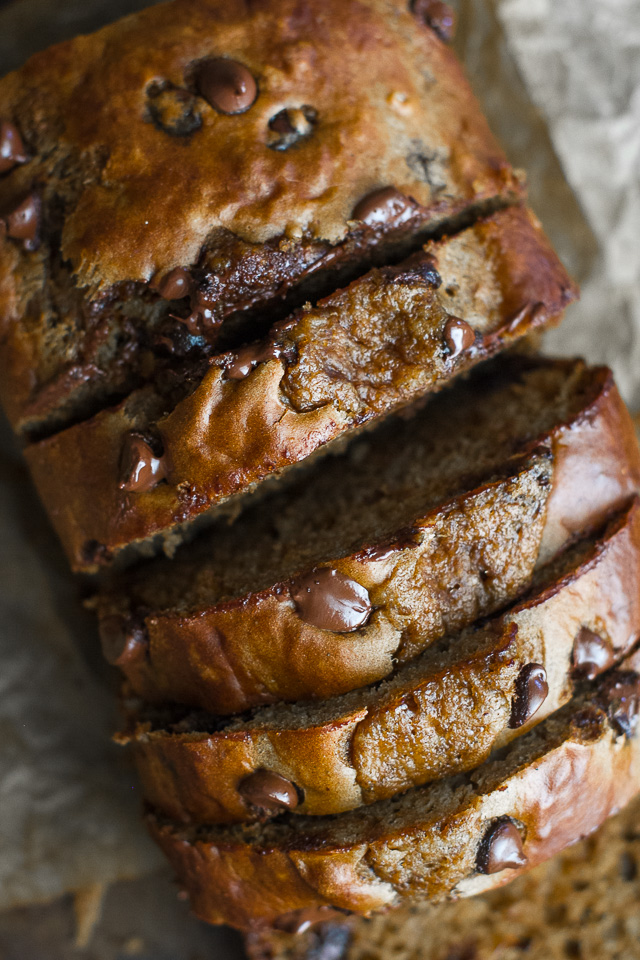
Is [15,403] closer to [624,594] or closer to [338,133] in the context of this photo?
[338,133]

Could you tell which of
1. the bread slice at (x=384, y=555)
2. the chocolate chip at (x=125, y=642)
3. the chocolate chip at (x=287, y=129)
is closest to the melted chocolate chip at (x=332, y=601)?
the bread slice at (x=384, y=555)

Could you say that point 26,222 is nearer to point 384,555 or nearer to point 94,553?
point 94,553

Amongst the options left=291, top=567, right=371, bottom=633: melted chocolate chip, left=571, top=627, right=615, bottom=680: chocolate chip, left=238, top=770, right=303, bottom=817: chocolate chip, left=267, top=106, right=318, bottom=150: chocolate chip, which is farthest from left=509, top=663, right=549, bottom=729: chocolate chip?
left=267, top=106, right=318, bottom=150: chocolate chip

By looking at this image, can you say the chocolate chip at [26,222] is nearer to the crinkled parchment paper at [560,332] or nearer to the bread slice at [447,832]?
the crinkled parchment paper at [560,332]

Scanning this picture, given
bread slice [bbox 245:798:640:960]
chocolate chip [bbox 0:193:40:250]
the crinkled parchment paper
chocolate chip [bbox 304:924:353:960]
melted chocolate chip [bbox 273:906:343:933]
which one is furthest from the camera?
the crinkled parchment paper

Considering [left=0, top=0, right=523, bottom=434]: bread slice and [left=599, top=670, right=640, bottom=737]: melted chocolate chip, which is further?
[left=599, top=670, right=640, bottom=737]: melted chocolate chip

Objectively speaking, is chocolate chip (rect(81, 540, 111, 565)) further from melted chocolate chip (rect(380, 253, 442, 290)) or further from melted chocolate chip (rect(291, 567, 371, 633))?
melted chocolate chip (rect(380, 253, 442, 290))

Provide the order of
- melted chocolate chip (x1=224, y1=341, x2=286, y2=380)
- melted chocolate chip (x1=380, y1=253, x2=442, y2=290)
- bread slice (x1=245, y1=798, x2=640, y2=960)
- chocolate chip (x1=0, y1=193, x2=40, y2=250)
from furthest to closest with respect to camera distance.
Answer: bread slice (x1=245, y1=798, x2=640, y2=960), chocolate chip (x1=0, y1=193, x2=40, y2=250), melted chocolate chip (x1=380, y1=253, x2=442, y2=290), melted chocolate chip (x1=224, y1=341, x2=286, y2=380)
